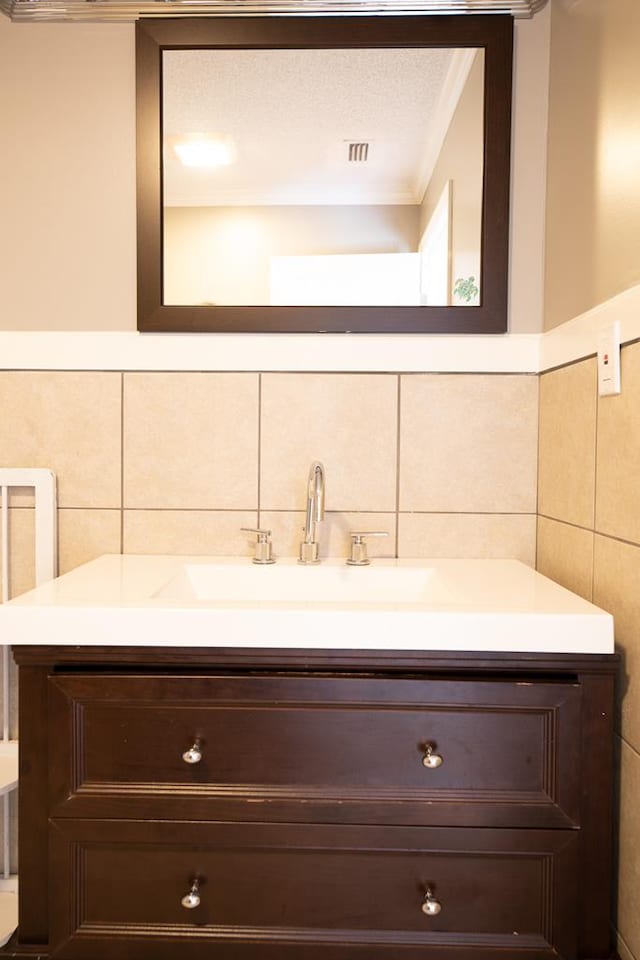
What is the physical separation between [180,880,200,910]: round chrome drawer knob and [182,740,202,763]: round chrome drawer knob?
7.7 inches

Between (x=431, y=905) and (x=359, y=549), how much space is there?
0.66 m

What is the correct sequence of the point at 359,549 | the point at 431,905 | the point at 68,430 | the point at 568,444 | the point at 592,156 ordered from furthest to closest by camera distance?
the point at 68,430, the point at 359,549, the point at 568,444, the point at 592,156, the point at 431,905

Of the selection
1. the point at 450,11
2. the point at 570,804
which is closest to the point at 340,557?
the point at 570,804

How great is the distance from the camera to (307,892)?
1.00 m

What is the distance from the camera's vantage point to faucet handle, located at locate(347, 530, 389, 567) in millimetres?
1398

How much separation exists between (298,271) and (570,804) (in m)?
1.16

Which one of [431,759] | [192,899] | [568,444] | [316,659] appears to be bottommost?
[192,899]

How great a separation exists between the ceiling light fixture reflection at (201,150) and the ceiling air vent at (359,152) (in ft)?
0.94

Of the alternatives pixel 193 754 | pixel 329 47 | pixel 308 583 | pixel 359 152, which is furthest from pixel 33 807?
pixel 329 47

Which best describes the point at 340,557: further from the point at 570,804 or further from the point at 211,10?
the point at 211,10

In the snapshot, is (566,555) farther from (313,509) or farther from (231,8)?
(231,8)

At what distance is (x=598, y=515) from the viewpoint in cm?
114

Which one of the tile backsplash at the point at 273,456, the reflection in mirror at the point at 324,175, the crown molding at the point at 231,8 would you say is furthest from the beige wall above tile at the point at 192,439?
the crown molding at the point at 231,8

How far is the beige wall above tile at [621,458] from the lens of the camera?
100cm
